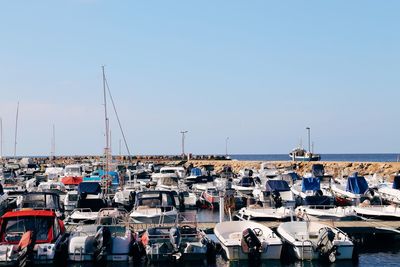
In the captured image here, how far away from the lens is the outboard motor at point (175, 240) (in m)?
20.6

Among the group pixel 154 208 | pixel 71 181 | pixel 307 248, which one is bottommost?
pixel 307 248

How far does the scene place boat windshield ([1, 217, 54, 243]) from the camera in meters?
20.9

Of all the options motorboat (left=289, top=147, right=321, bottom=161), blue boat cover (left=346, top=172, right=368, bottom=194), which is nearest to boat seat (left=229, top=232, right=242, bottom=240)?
blue boat cover (left=346, top=172, right=368, bottom=194)

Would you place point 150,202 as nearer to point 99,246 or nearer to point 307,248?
point 99,246

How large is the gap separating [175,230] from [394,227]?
34.5ft

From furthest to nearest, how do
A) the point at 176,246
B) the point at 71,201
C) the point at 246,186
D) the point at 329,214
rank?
1. the point at 246,186
2. the point at 71,201
3. the point at 329,214
4. the point at 176,246

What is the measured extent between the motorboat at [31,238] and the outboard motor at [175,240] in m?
3.83

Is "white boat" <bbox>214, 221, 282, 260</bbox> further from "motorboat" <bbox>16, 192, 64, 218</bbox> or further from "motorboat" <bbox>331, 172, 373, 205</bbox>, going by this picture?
"motorboat" <bbox>331, 172, 373, 205</bbox>

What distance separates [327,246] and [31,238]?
10.2 meters

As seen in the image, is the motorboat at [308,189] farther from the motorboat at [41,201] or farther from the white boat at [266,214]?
the motorboat at [41,201]

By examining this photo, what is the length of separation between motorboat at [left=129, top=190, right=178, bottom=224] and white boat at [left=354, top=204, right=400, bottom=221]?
931 cm

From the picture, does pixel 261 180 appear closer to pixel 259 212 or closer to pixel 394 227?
pixel 259 212

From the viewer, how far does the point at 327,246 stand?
2131 cm

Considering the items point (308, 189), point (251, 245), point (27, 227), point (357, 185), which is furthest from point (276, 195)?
point (27, 227)
